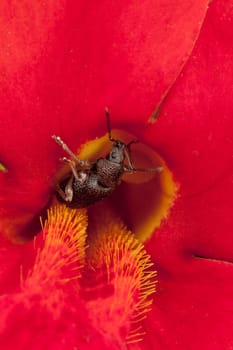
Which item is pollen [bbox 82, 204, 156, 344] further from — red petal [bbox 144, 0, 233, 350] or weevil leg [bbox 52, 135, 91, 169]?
weevil leg [bbox 52, 135, 91, 169]

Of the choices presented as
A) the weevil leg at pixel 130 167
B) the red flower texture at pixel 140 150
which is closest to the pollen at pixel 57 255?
the red flower texture at pixel 140 150

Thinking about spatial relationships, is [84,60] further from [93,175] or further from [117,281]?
[117,281]

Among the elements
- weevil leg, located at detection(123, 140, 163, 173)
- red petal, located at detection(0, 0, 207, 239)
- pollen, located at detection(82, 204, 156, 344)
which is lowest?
pollen, located at detection(82, 204, 156, 344)

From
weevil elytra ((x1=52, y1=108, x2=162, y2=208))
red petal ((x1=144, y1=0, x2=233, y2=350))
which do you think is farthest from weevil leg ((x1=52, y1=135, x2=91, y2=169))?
red petal ((x1=144, y1=0, x2=233, y2=350))

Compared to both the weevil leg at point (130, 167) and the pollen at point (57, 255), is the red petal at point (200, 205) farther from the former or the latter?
the pollen at point (57, 255)

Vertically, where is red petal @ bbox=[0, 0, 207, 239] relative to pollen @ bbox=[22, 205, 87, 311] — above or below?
above

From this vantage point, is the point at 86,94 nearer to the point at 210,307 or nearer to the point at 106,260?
the point at 106,260

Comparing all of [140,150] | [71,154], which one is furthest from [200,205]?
[71,154]
